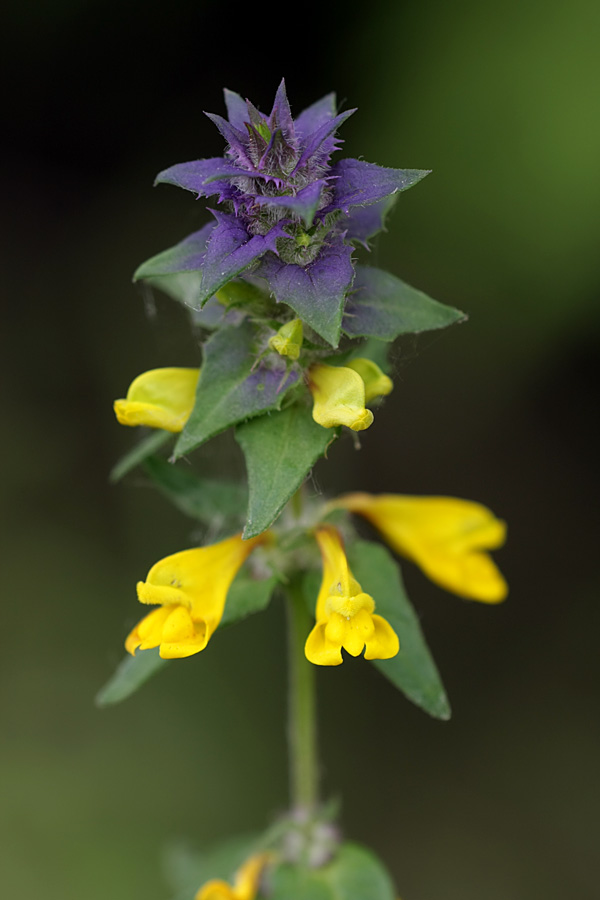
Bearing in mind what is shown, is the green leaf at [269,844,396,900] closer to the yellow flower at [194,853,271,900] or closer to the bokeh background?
the yellow flower at [194,853,271,900]

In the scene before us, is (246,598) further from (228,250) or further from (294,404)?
(228,250)

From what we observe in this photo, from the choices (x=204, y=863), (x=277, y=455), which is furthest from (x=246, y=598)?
(x=204, y=863)

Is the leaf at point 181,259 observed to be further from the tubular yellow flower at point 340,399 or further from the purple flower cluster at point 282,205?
the tubular yellow flower at point 340,399

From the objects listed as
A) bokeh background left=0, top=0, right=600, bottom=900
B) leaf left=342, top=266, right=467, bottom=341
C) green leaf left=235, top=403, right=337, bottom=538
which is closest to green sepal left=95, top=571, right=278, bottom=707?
green leaf left=235, top=403, right=337, bottom=538

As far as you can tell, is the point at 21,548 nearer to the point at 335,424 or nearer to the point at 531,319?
the point at 531,319

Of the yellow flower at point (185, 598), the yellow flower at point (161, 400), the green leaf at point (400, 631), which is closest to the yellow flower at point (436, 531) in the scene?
the green leaf at point (400, 631)

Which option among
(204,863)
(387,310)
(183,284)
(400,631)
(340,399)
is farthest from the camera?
(204,863)

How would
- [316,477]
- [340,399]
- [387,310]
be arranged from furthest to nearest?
[316,477], [387,310], [340,399]
